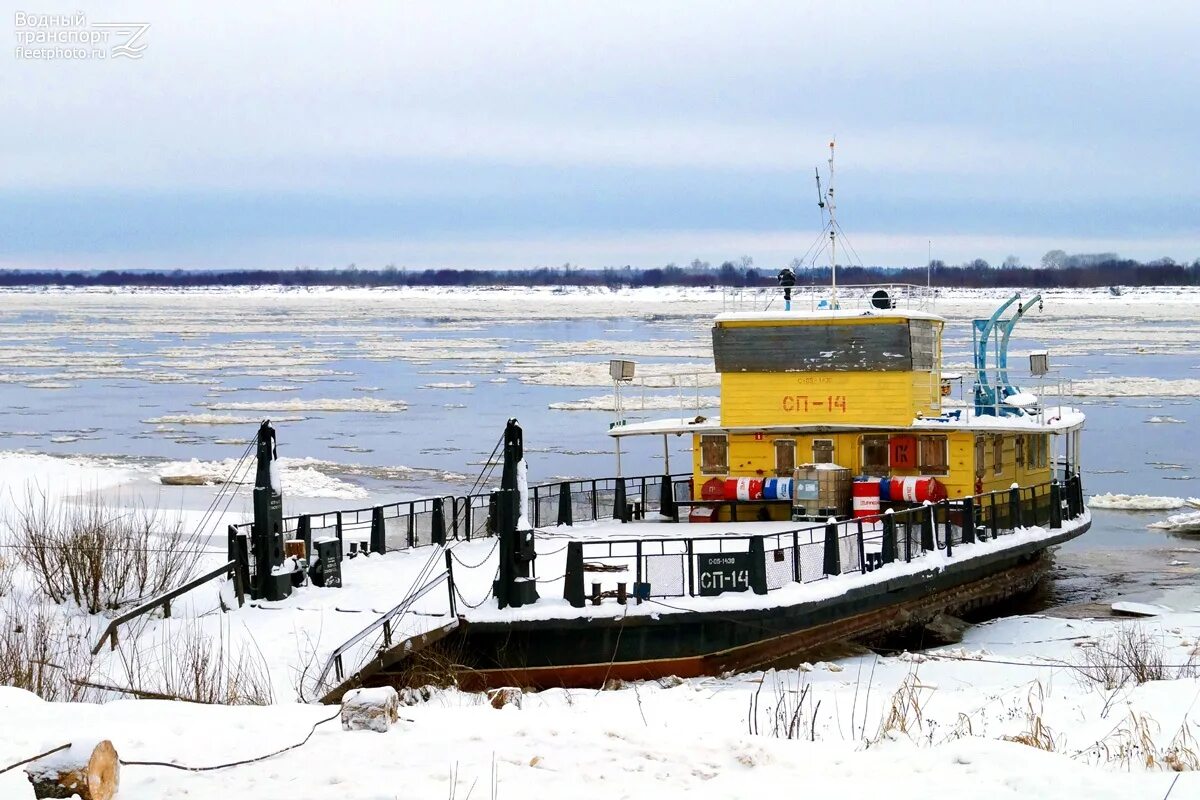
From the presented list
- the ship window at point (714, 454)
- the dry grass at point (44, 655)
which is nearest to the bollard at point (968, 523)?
the ship window at point (714, 454)

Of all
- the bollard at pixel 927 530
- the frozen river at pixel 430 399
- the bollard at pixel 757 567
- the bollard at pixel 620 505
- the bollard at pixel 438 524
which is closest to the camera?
the bollard at pixel 757 567

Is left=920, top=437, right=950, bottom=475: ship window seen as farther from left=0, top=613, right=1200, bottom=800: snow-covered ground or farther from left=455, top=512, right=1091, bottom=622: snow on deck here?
left=0, top=613, right=1200, bottom=800: snow-covered ground

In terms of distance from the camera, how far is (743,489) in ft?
81.9

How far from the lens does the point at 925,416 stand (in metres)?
25.7

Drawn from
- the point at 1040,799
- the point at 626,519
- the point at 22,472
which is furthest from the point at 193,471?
the point at 1040,799

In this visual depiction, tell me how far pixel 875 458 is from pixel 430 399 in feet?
120

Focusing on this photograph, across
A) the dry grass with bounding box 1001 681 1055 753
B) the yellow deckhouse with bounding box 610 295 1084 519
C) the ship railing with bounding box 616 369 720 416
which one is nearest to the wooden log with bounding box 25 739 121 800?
the dry grass with bounding box 1001 681 1055 753

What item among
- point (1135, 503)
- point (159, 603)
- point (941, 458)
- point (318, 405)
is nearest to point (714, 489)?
point (941, 458)

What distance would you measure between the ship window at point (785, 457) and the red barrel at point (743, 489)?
60cm

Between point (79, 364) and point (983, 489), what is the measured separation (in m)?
65.1

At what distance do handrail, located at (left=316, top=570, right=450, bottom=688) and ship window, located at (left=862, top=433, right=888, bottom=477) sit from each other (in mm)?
9612

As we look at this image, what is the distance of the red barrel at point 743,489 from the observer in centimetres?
2491

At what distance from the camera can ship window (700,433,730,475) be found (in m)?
26.0

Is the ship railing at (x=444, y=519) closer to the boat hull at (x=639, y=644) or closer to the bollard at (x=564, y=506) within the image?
the bollard at (x=564, y=506)
